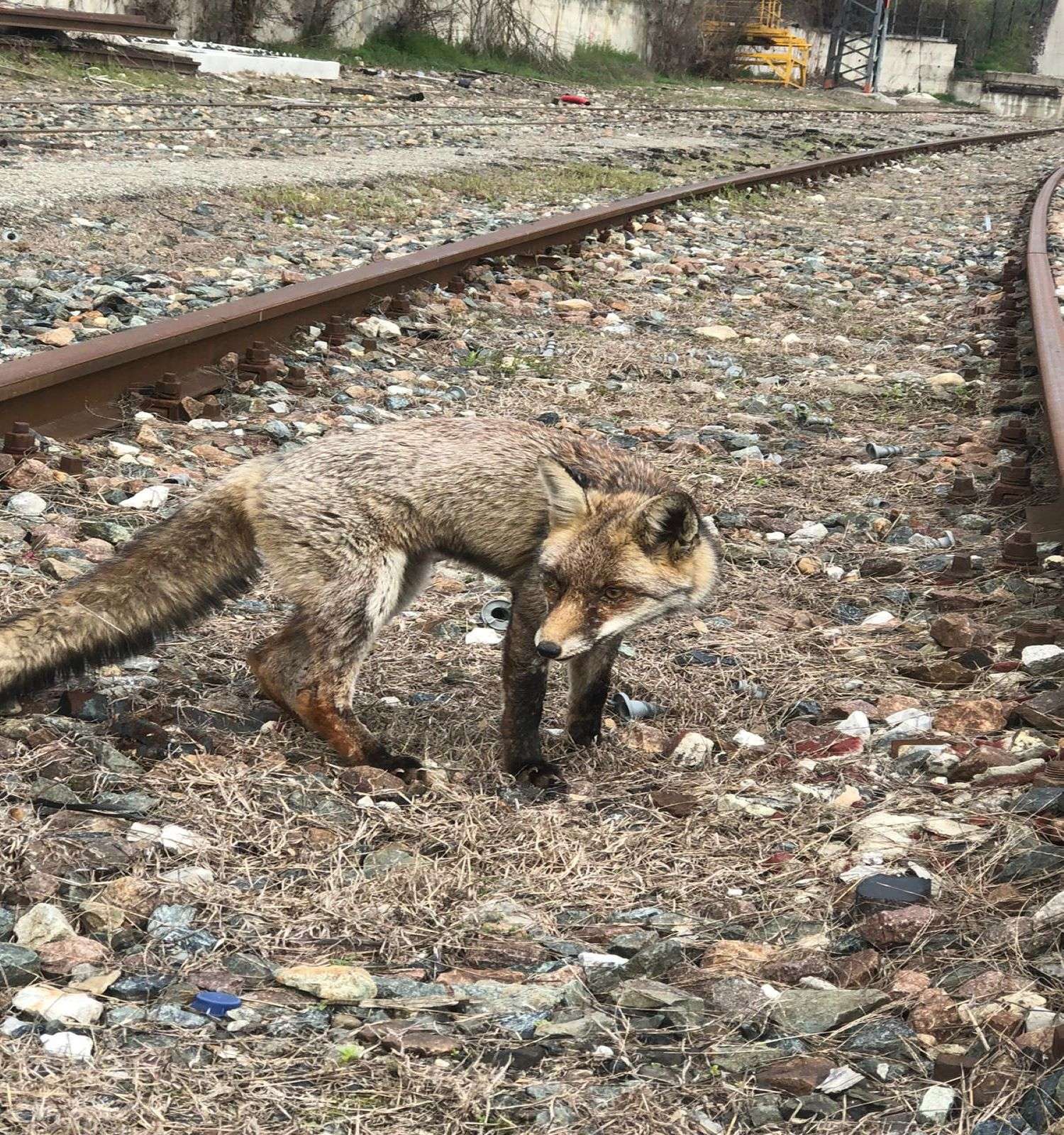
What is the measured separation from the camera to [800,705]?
15.3 ft

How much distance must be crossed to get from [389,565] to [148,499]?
1.82 meters

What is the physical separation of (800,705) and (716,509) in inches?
78.1

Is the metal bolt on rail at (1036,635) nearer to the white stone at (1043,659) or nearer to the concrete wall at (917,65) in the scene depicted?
the white stone at (1043,659)

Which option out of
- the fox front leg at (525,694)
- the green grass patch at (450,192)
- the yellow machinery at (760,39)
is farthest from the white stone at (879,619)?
the yellow machinery at (760,39)

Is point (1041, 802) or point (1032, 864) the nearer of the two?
point (1032, 864)

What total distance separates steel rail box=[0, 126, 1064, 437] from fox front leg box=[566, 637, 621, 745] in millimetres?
2851

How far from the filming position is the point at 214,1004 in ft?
9.35

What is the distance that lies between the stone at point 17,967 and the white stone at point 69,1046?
21 centimetres

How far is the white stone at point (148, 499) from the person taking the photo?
223 inches

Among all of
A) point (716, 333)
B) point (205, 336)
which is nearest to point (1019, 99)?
point (716, 333)

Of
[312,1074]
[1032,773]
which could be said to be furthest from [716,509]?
[312,1074]

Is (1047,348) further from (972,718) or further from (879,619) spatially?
(972,718)

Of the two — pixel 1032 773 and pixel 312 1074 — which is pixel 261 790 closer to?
pixel 312 1074

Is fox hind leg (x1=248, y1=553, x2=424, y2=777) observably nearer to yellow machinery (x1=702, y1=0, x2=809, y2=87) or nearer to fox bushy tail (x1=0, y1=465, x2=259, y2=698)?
fox bushy tail (x1=0, y1=465, x2=259, y2=698)
